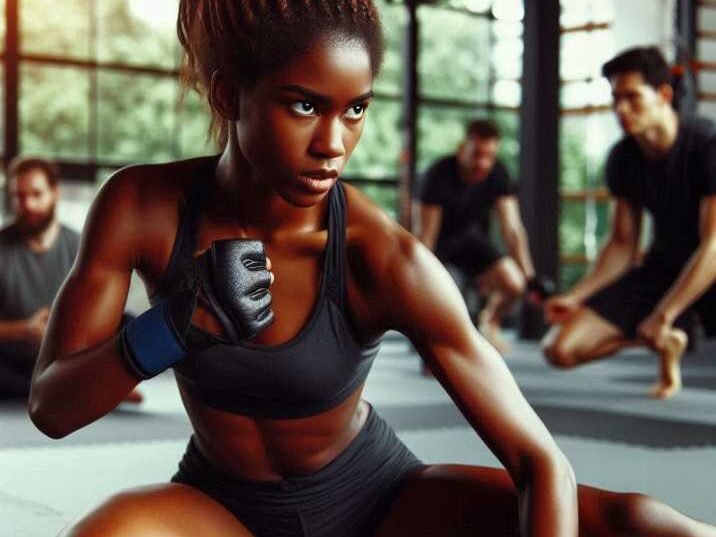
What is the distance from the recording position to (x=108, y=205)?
1.45 meters

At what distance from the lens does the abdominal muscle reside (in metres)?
1.50

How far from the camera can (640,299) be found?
4625mm

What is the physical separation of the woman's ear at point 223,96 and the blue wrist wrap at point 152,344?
28 centimetres

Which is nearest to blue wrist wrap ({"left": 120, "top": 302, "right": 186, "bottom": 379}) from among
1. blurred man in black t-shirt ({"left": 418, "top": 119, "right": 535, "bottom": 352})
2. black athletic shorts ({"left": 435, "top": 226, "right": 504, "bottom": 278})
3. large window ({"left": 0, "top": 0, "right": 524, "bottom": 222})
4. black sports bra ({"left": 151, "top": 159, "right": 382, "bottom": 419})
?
black sports bra ({"left": 151, "top": 159, "right": 382, "bottom": 419})

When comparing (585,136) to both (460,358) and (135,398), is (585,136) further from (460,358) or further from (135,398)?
(460,358)

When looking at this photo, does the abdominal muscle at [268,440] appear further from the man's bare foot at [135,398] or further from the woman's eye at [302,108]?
the man's bare foot at [135,398]

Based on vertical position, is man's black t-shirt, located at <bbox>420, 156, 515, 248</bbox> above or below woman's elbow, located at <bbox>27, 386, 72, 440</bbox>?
above

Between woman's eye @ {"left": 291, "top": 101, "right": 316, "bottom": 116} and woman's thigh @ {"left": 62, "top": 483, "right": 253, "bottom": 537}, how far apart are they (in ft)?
1.80

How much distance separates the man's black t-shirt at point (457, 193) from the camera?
6.06 meters

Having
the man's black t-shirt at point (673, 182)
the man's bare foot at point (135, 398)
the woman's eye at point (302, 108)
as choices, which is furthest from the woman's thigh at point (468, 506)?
the man's black t-shirt at point (673, 182)

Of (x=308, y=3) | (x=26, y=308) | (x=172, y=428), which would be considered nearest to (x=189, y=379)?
(x=308, y=3)

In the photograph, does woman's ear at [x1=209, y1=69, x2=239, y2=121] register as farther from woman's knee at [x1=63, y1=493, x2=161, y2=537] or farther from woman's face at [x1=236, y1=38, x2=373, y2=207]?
woman's knee at [x1=63, y1=493, x2=161, y2=537]

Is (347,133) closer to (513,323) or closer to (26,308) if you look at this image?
(26,308)

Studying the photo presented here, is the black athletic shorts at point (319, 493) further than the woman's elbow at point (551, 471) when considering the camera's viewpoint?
Yes
